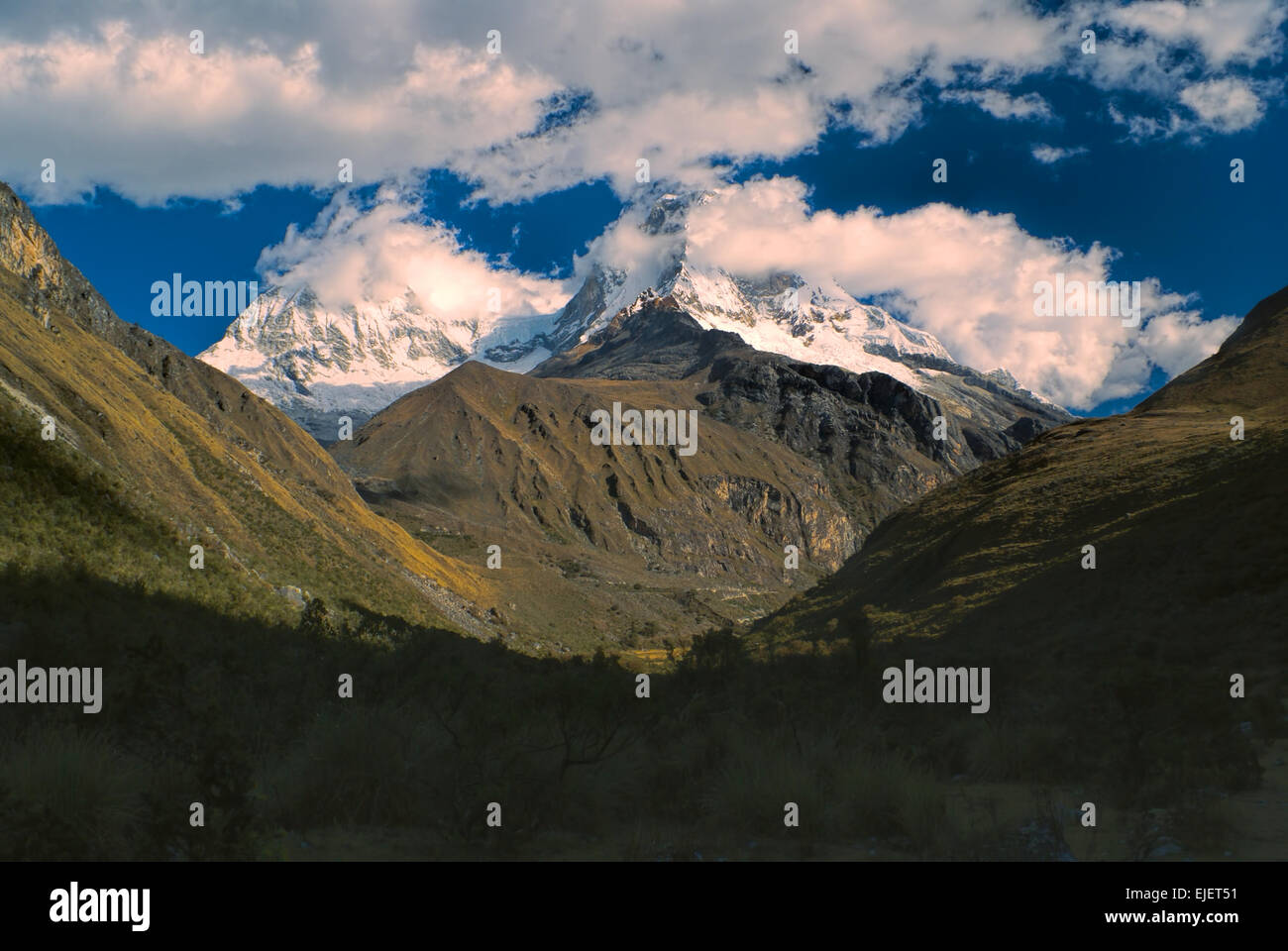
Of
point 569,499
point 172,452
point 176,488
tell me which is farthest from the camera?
point 569,499

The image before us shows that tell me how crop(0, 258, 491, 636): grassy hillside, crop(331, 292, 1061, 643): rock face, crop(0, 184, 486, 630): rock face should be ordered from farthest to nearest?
1. crop(331, 292, 1061, 643): rock face
2. crop(0, 184, 486, 630): rock face
3. crop(0, 258, 491, 636): grassy hillside

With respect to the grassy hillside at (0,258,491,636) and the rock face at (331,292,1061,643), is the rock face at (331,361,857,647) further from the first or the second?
the grassy hillside at (0,258,491,636)

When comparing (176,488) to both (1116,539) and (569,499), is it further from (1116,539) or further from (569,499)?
(569,499)

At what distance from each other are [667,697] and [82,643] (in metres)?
11.4

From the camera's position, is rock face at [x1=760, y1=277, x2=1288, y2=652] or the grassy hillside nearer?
rock face at [x1=760, y1=277, x2=1288, y2=652]

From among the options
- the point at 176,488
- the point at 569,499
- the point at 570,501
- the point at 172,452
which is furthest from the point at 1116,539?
the point at 569,499

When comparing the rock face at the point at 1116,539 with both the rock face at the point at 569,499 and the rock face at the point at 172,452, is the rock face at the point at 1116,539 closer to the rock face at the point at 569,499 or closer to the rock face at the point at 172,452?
the rock face at the point at 172,452

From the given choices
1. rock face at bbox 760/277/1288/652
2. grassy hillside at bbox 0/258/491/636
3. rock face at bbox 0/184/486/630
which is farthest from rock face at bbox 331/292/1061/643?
→ rock face at bbox 760/277/1288/652

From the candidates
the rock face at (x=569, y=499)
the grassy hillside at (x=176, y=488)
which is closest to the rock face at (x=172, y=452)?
the grassy hillside at (x=176, y=488)

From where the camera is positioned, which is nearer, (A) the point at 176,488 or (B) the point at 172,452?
(A) the point at 176,488

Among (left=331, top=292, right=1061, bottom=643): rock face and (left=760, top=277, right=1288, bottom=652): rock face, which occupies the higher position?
(left=331, top=292, right=1061, bottom=643): rock face
